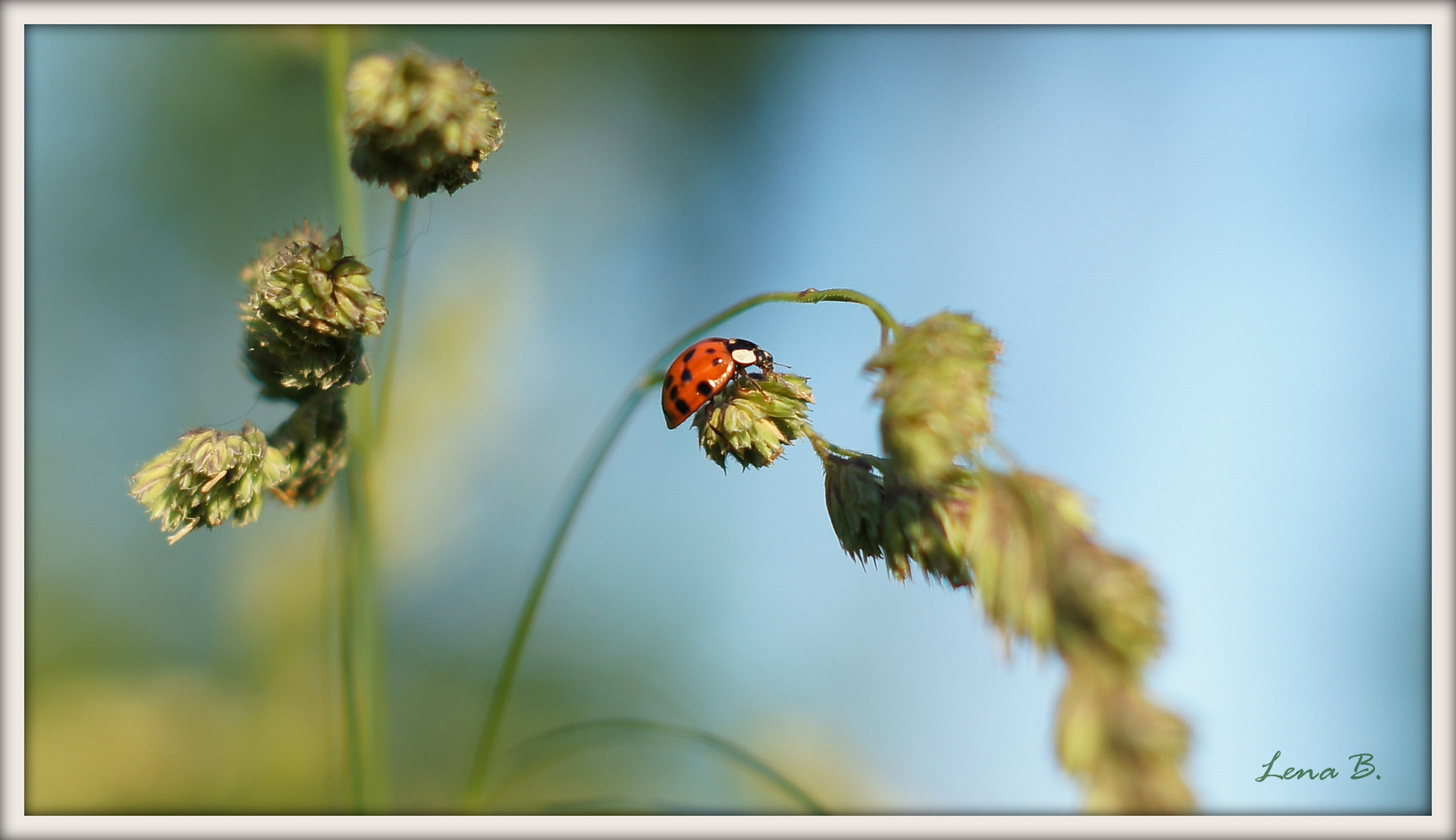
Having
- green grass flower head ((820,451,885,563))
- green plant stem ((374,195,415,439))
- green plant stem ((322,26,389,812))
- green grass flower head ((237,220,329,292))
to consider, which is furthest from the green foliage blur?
green grass flower head ((820,451,885,563))

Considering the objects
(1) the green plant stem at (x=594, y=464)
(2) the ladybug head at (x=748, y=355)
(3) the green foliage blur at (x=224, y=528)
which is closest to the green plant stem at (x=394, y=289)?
(1) the green plant stem at (x=594, y=464)

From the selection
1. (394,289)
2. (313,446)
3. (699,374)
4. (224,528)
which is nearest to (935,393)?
(699,374)

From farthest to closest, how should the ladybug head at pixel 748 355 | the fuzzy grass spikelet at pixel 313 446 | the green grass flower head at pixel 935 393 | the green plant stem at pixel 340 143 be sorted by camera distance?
the ladybug head at pixel 748 355 → the green plant stem at pixel 340 143 → the fuzzy grass spikelet at pixel 313 446 → the green grass flower head at pixel 935 393

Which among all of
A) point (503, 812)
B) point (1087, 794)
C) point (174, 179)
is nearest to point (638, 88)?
point (174, 179)

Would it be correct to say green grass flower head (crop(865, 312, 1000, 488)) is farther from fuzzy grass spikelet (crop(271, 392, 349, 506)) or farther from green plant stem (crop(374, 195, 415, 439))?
fuzzy grass spikelet (crop(271, 392, 349, 506))

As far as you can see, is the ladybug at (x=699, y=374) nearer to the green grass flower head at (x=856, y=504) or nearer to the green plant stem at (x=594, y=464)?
the green plant stem at (x=594, y=464)

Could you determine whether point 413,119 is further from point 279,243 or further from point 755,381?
point 755,381

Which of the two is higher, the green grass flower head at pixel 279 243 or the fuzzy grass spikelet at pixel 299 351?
the green grass flower head at pixel 279 243
